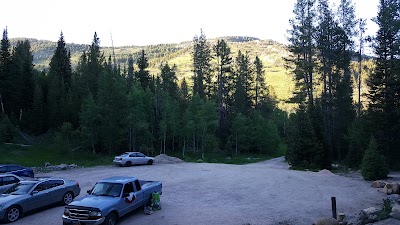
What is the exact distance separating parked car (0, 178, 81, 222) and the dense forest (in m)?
22.1

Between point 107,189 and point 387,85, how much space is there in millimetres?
30043

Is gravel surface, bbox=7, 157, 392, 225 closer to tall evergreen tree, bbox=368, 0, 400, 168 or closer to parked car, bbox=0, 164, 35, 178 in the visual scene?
parked car, bbox=0, 164, 35, 178

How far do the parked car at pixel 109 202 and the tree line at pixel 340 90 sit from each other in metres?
19.5

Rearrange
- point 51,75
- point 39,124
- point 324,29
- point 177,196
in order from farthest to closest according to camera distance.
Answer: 1. point 51,75
2. point 39,124
3. point 324,29
4. point 177,196

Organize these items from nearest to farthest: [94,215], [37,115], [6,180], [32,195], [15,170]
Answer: [94,215]
[32,195]
[6,180]
[15,170]
[37,115]

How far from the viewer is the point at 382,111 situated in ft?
105

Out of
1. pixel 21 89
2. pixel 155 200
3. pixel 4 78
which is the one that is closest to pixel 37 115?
pixel 21 89

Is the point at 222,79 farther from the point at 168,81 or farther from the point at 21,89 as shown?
the point at 21,89

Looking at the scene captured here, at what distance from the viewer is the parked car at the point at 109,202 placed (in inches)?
468

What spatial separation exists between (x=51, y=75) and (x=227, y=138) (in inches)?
1607

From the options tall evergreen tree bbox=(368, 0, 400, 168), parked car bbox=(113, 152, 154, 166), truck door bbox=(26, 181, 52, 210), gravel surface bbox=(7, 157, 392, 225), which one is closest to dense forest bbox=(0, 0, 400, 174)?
tall evergreen tree bbox=(368, 0, 400, 168)

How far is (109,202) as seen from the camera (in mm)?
12578

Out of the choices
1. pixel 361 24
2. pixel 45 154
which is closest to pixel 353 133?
pixel 361 24

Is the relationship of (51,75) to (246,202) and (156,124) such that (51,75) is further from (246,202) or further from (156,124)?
(246,202)
